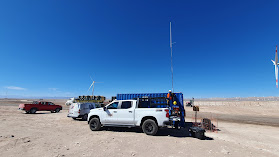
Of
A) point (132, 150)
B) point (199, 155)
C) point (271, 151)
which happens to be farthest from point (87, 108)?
point (271, 151)

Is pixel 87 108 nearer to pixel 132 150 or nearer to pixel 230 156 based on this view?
pixel 132 150

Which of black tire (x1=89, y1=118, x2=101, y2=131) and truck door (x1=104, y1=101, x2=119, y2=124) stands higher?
truck door (x1=104, y1=101, x2=119, y2=124)

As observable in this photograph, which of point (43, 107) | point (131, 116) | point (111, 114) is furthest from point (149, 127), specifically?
point (43, 107)

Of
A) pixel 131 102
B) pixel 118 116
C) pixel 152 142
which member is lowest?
pixel 152 142

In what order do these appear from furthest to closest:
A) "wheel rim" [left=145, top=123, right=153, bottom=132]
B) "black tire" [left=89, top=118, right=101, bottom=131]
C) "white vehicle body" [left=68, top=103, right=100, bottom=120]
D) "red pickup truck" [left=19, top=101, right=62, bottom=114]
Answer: "red pickup truck" [left=19, top=101, right=62, bottom=114] < "white vehicle body" [left=68, top=103, right=100, bottom=120] < "black tire" [left=89, top=118, right=101, bottom=131] < "wheel rim" [left=145, top=123, right=153, bottom=132]

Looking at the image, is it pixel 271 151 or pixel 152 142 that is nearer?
pixel 271 151

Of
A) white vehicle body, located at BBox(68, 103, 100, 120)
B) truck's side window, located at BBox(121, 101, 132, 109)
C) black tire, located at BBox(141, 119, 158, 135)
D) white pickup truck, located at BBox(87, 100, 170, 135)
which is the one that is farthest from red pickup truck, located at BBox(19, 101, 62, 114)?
black tire, located at BBox(141, 119, 158, 135)

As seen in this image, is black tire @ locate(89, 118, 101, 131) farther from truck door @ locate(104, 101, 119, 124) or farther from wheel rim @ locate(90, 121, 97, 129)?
truck door @ locate(104, 101, 119, 124)

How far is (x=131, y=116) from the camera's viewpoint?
7906mm

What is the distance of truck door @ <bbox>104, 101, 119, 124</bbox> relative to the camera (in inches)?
324

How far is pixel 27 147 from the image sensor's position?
17.3ft

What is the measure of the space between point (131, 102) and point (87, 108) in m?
7.38

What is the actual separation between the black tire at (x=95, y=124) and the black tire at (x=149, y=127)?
320 centimetres

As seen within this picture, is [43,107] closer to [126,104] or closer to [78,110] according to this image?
[78,110]
